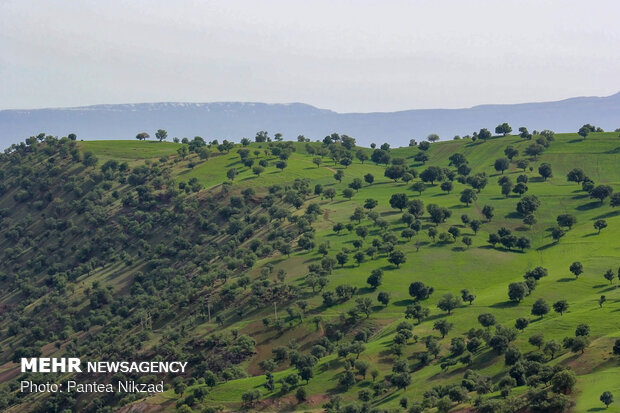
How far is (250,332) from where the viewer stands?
158 meters

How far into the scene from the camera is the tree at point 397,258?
17662 centimetres

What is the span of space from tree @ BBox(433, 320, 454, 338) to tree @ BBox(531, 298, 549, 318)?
16.2 metres

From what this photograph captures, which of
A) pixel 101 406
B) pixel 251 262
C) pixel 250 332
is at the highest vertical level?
pixel 251 262

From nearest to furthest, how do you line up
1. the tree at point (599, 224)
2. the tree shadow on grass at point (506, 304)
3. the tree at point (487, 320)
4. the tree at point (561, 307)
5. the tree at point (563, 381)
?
the tree at point (563, 381)
the tree at point (561, 307)
the tree at point (487, 320)
the tree shadow on grass at point (506, 304)
the tree at point (599, 224)

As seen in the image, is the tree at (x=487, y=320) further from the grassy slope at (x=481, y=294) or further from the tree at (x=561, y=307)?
the tree at (x=561, y=307)

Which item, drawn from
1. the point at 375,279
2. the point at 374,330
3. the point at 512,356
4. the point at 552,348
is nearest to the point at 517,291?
the point at 374,330

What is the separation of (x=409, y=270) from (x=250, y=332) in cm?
4424

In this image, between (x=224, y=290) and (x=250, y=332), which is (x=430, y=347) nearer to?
(x=250, y=332)

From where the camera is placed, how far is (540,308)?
132625 millimetres

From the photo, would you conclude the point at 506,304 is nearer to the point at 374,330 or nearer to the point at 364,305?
the point at 374,330

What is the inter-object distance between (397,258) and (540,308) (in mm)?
49492

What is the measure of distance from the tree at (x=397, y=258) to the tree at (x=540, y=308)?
47431 mm

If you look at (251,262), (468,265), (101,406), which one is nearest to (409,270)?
(468,265)

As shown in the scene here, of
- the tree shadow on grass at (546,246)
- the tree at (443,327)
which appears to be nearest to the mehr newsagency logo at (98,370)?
the tree at (443,327)
